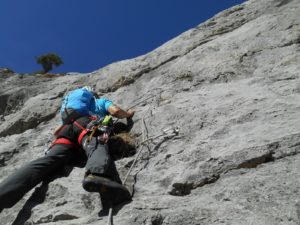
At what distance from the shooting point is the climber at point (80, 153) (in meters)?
5.93

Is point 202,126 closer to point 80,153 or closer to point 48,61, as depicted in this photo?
point 80,153

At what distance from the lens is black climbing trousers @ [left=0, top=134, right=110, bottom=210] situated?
20.5ft

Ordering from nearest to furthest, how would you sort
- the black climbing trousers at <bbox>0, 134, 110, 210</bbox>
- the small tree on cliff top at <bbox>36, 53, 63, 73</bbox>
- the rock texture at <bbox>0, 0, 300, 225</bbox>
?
1. the rock texture at <bbox>0, 0, 300, 225</bbox>
2. the black climbing trousers at <bbox>0, 134, 110, 210</bbox>
3. the small tree on cliff top at <bbox>36, 53, 63, 73</bbox>

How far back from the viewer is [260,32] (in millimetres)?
10086

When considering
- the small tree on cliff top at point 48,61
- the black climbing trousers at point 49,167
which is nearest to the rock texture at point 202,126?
the black climbing trousers at point 49,167

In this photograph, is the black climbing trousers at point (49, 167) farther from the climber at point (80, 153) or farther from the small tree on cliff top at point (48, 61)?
the small tree on cliff top at point (48, 61)

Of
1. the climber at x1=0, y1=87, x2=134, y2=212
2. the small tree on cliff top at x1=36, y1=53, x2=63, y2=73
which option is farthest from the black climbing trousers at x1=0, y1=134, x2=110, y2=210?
the small tree on cliff top at x1=36, y1=53, x2=63, y2=73

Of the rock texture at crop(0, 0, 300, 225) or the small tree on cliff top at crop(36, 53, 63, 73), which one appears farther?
the small tree on cliff top at crop(36, 53, 63, 73)

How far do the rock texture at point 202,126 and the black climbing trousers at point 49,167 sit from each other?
24cm

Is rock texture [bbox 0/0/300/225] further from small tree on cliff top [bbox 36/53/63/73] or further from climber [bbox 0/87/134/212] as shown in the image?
small tree on cliff top [bbox 36/53/63/73]

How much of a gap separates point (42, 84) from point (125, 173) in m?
7.04

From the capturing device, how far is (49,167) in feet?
23.5

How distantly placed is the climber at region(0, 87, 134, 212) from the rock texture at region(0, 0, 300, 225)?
0.26m

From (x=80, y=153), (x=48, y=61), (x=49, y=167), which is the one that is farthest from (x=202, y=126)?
(x=48, y=61)
